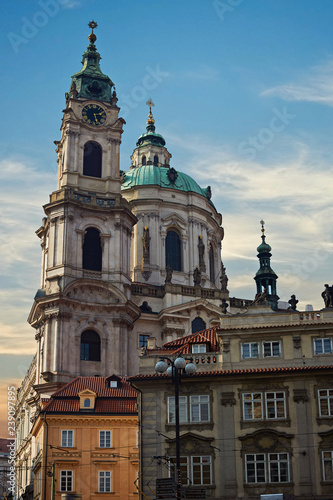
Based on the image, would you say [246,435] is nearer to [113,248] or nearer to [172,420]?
[172,420]

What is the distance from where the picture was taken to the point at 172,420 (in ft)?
124

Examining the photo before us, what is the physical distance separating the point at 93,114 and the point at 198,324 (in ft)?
Answer: 72.0

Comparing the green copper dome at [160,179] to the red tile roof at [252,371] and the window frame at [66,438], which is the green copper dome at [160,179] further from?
the red tile roof at [252,371]

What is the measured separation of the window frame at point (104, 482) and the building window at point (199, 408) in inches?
395

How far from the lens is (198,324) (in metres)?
68.3

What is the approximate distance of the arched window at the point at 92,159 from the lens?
70500 mm

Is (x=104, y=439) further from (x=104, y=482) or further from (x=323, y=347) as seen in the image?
(x=323, y=347)

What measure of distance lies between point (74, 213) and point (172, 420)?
32110 mm

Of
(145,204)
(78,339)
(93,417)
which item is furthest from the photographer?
(145,204)

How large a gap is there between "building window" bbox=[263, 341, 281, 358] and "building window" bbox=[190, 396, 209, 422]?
382 cm

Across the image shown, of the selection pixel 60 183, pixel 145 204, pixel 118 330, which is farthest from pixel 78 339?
pixel 145 204

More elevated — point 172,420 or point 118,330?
point 118,330

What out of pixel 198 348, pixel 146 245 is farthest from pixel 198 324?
pixel 198 348

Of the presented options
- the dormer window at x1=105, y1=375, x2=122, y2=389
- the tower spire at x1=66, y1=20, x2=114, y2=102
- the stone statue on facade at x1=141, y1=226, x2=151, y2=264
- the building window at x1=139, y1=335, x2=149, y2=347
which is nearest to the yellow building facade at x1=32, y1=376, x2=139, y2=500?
the dormer window at x1=105, y1=375, x2=122, y2=389
